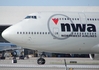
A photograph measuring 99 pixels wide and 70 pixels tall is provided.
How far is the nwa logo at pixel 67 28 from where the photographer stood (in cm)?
1984

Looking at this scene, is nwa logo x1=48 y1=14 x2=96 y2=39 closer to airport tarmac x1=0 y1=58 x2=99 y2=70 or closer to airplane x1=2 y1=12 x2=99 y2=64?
airplane x1=2 y1=12 x2=99 y2=64

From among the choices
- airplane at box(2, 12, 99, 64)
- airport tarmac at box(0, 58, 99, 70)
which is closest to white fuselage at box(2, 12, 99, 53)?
airplane at box(2, 12, 99, 64)

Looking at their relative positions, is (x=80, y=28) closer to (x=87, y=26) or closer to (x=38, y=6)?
(x=87, y=26)

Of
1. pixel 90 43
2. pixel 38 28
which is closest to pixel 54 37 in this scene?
pixel 38 28

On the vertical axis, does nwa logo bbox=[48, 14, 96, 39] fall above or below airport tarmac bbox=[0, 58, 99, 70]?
above

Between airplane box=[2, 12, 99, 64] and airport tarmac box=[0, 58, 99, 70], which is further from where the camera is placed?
airplane box=[2, 12, 99, 64]

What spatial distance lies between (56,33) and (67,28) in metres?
0.81

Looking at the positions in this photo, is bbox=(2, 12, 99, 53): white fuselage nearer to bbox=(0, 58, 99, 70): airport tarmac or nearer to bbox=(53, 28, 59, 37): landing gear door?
bbox=(53, 28, 59, 37): landing gear door

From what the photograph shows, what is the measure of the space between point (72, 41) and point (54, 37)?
126 centimetres

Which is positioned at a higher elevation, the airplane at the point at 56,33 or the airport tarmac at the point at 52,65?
the airplane at the point at 56,33

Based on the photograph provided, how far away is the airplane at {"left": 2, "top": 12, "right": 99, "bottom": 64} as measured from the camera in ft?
64.9

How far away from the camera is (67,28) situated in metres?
19.8

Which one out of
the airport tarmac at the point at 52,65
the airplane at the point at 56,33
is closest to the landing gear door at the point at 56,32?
the airplane at the point at 56,33

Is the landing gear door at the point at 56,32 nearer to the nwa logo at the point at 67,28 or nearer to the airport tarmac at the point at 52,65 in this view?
the nwa logo at the point at 67,28
